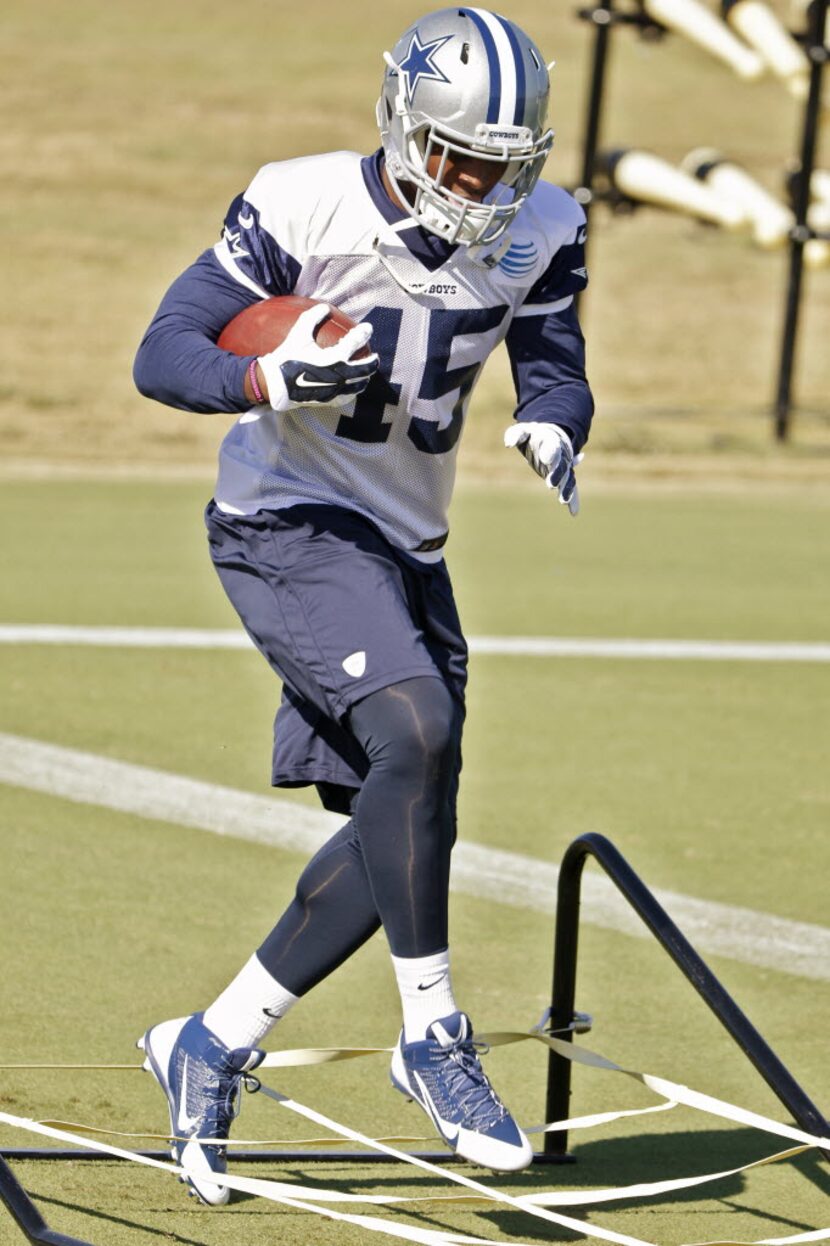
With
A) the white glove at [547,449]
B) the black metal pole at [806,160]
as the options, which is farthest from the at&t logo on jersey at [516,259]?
the black metal pole at [806,160]

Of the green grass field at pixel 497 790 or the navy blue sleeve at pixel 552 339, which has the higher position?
the navy blue sleeve at pixel 552 339

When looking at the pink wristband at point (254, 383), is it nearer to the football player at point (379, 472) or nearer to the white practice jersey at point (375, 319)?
the football player at point (379, 472)

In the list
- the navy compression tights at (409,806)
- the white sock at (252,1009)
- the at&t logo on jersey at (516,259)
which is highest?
the at&t logo on jersey at (516,259)

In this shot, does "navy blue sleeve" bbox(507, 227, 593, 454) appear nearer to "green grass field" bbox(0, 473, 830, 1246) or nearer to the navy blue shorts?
the navy blue shorts

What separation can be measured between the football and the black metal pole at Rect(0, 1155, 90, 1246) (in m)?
1.49

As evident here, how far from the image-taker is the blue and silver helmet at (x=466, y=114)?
3.90m

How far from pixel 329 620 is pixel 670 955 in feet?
2.79

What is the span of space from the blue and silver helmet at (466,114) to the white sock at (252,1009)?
4.66ft

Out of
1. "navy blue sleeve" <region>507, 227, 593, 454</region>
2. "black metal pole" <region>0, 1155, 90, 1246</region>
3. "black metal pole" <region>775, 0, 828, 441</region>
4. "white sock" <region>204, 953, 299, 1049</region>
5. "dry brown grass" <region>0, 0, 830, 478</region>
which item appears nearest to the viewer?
"black metal pole" <region>0, 1155, 90, 1246</region>

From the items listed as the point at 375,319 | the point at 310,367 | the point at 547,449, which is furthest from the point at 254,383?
the point at 547,449

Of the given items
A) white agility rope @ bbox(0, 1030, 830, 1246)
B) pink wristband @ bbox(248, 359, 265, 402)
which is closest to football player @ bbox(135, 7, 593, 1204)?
pink wristband @ bbox(248, 359, 265, 402)

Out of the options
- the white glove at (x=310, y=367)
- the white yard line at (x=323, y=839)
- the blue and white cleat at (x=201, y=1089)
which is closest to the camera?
the white glove at (x=310, y=367)

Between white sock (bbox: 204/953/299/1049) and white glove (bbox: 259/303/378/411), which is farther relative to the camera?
white sock (bbox: 204/953/299/1049)

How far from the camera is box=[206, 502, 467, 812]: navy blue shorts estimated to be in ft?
12.6
